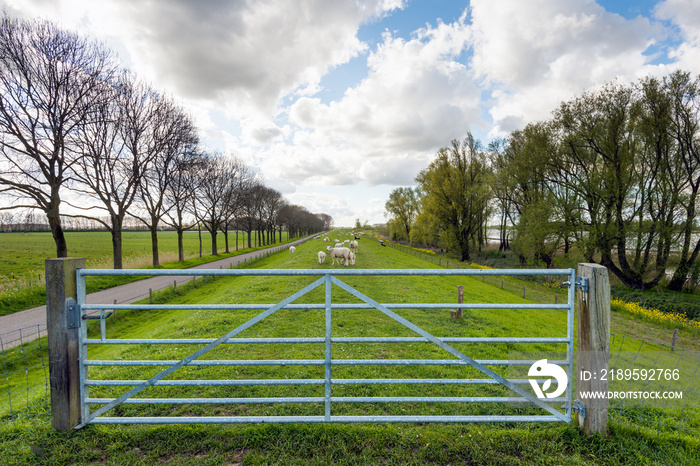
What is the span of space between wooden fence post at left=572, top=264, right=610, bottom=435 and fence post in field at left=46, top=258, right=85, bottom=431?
547 cm

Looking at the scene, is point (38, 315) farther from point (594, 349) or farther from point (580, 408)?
point (594, 349)

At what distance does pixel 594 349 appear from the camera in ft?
9.89

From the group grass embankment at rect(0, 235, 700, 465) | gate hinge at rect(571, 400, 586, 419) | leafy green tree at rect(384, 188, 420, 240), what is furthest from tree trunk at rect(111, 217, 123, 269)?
leafy green tree at rect(384, 188, 420, 240)

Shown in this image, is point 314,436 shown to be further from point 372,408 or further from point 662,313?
point 662,313

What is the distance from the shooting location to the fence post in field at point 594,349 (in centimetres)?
296

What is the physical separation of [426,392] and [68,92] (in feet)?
80.1

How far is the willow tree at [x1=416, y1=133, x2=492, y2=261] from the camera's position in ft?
117

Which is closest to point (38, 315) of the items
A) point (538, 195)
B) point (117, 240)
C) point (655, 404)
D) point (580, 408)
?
point (117, 240)

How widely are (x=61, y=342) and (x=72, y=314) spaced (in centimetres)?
30

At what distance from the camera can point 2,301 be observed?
13.5 m

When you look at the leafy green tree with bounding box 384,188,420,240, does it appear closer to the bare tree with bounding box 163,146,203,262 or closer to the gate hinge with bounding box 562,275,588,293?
the bare tree with bounding box 163,146,203,262

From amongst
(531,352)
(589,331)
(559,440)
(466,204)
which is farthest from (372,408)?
(466,204)

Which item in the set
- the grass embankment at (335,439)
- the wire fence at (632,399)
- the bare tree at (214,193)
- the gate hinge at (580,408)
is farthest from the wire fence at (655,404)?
the bare tree at (214,193)

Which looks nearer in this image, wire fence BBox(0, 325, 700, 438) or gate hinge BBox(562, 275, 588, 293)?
gate hinge BBox(562, 275, 588, 293)
